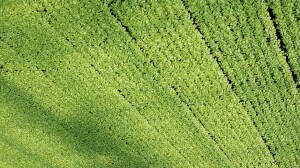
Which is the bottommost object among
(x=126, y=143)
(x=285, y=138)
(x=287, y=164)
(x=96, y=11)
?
(x=287, y=164)

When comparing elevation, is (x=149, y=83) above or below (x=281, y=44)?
above

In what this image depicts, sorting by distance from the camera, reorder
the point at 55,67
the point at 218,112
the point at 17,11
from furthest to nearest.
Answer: the point at 218,112, the point at 55,67, the point at 17,11

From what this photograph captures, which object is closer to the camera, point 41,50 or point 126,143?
point 41,50

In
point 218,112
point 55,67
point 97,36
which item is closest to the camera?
point 97,36

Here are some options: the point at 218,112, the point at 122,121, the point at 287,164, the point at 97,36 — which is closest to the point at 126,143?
the point at 122,121

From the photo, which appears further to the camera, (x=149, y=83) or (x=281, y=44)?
(x=149, y=83)

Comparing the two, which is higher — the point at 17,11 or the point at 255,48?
the point at 17,11

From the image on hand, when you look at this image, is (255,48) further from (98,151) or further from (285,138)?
(98,151)
